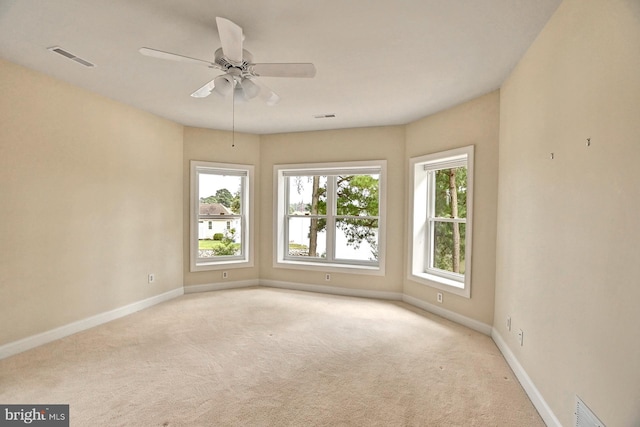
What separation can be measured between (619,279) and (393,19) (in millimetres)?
1882

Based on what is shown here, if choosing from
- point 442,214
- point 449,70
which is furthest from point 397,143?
point 449,70

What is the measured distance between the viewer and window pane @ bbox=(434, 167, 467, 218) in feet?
12.6

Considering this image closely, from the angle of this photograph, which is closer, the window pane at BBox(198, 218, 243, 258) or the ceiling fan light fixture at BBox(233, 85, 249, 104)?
the ceiling fan light fixture at BBox(233, 85, 249, 104)

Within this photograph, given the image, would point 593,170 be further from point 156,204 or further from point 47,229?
point 156,204

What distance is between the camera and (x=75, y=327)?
3.27 metres

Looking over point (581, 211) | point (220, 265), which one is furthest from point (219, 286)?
point (581, 211)

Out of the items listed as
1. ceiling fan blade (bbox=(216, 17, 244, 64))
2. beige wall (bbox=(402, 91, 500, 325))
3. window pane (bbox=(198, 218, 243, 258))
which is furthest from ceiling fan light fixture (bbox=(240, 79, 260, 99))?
window pane (bbox=(198, 218, 243, 258))

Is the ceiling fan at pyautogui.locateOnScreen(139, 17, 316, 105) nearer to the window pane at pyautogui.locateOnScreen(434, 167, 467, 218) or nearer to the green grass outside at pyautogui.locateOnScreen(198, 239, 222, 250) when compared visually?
the window pane at pyautogui.locateOnScreen(434, 167, 467, 218)

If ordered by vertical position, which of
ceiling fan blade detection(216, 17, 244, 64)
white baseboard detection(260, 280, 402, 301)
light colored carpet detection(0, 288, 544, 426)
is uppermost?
ceiling fan blade detection(216, 17, 244, 64)

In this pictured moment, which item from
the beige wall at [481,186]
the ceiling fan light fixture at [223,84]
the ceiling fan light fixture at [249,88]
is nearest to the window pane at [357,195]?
the beige wall at [481,186]

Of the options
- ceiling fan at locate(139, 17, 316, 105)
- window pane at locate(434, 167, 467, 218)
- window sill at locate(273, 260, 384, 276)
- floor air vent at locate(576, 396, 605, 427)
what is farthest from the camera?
window sill at locate(273, 260, 384, 276)

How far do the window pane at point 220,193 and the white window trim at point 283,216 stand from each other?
670 mm

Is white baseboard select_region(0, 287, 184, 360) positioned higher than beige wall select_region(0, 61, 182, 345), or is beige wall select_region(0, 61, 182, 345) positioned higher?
beige wall select_region(0, 61, 182, 345)

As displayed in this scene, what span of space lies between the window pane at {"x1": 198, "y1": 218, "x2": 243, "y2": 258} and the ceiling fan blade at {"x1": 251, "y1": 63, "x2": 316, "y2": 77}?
3.37 metres
